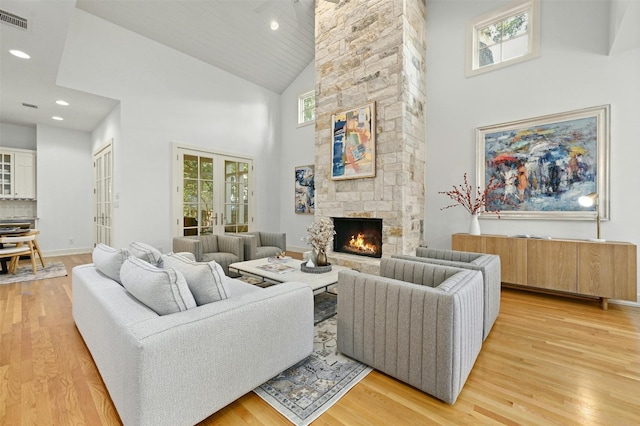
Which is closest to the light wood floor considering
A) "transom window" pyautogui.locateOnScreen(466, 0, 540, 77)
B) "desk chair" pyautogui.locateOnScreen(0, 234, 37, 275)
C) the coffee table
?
the coffee table

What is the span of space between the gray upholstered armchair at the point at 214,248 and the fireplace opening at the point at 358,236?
1658 mm

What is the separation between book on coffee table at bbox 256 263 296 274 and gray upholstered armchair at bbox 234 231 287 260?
124cm

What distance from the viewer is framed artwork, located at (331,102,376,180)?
4.38 m

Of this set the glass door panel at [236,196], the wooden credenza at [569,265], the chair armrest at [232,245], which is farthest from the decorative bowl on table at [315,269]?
the glass door panel at [236,196]

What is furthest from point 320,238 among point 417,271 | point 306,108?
point 306,108

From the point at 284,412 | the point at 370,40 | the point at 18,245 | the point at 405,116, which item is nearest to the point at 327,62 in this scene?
the point at 370,40

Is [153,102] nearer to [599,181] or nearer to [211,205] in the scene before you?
[211,205]

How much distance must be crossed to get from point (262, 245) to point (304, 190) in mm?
1845

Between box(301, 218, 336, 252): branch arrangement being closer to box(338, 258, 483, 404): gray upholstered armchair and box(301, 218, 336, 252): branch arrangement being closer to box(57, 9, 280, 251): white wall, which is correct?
box(338, 258, 483, 404): gray upholstered armchair

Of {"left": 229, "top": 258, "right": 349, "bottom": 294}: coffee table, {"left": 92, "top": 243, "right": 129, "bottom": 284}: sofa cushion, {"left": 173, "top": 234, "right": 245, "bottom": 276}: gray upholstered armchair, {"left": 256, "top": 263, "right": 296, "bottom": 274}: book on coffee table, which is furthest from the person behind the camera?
{"left": 173, "top": 234, "right": 245, "bottom": 276}: gray upholstered armchair

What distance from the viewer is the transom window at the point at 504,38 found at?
12.6ft

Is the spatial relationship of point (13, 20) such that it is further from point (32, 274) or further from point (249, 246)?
point (32, 274)

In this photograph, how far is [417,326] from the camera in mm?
1676

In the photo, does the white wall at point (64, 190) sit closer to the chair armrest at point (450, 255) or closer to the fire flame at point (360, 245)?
the fire flame at point (360, 245)
